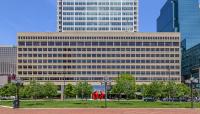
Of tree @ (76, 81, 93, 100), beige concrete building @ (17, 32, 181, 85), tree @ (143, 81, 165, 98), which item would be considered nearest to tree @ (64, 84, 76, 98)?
beige concrete building @ (17, 32, 181, 85)

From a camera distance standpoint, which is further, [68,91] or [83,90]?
[68,91]

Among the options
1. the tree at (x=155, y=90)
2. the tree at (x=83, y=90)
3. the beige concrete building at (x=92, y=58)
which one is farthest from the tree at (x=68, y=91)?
the tree at (x=155, y=90)

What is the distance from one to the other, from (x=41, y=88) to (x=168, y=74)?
63.3m

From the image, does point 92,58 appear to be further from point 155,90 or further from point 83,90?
point 155,90

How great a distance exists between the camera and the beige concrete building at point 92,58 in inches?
6978

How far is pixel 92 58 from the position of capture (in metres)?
177

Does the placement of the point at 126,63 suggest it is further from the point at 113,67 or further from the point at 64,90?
the point at 64,90

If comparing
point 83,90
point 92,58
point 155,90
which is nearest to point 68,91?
point 92,58

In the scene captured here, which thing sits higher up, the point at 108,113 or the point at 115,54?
the point at 115,54

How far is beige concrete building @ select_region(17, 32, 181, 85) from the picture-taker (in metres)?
177

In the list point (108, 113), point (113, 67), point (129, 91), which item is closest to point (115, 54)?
point (113, 67)

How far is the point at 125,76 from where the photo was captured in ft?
505

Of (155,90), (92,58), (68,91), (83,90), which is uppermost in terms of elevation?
(92,58)

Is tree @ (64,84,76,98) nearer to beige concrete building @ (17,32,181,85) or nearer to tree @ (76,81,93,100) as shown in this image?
beige concrete building @ (17,32,181,85)
